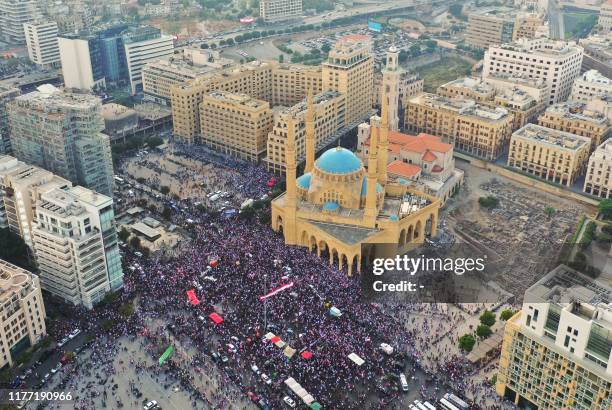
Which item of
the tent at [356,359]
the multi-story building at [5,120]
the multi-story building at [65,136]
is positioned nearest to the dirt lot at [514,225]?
the tent at [356,359]

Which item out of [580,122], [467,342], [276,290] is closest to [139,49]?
[580,122]

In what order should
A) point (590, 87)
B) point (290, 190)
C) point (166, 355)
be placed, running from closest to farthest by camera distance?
point (166, 355)
point (290, 190)
point (590, 87)

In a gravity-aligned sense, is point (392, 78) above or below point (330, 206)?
above

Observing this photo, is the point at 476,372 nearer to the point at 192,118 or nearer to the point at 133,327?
the point at 133,327

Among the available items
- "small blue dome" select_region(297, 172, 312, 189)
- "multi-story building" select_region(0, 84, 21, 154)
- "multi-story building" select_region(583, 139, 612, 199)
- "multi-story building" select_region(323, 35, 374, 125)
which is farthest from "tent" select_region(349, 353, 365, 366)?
"multi-story building" select_region(0, 84, 21, 154)

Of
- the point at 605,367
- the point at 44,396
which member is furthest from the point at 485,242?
the point at 44,396

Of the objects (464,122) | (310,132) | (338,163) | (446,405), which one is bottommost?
(446,405)

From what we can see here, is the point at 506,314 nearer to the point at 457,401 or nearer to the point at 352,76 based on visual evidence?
the point at 457,401
